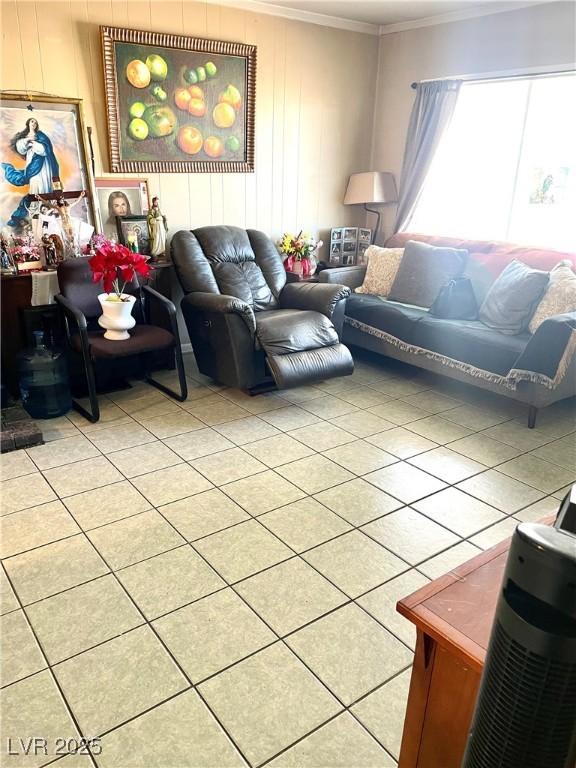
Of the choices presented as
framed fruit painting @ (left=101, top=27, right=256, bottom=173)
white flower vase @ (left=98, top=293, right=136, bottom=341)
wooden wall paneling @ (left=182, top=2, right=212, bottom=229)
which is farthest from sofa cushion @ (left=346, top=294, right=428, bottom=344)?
white flower vase @ (left=98, top=293, right=136, bottom=341)

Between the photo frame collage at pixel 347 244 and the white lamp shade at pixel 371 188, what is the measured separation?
0.25 metres

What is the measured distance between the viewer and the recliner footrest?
130 inches

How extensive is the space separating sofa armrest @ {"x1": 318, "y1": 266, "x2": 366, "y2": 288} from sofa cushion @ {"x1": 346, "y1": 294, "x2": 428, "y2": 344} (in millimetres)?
176

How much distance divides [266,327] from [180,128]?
1628 mm

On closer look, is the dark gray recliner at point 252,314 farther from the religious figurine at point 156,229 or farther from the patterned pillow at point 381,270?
the patterned pillow at point 381,270

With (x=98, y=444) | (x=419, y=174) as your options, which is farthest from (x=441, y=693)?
(x=419, y=174)

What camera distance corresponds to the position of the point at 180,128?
3889 millimetres

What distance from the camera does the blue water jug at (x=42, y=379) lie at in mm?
3152

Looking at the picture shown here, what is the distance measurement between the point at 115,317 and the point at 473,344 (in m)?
2.12

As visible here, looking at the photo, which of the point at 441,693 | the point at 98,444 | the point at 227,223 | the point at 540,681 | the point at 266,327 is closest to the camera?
the point at 540,681

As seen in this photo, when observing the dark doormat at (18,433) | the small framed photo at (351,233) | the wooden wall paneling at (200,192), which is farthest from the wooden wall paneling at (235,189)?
the dark doormat at (18,433)

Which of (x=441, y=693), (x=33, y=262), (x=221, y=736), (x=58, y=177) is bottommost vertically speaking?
(x=221, y=736)

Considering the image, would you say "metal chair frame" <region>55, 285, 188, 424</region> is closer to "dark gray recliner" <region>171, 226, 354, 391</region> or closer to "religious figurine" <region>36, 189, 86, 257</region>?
"dark gray recliner" <region>171, 226, 354, 391</region>

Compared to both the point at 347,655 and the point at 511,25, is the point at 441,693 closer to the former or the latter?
the point at 347,655
